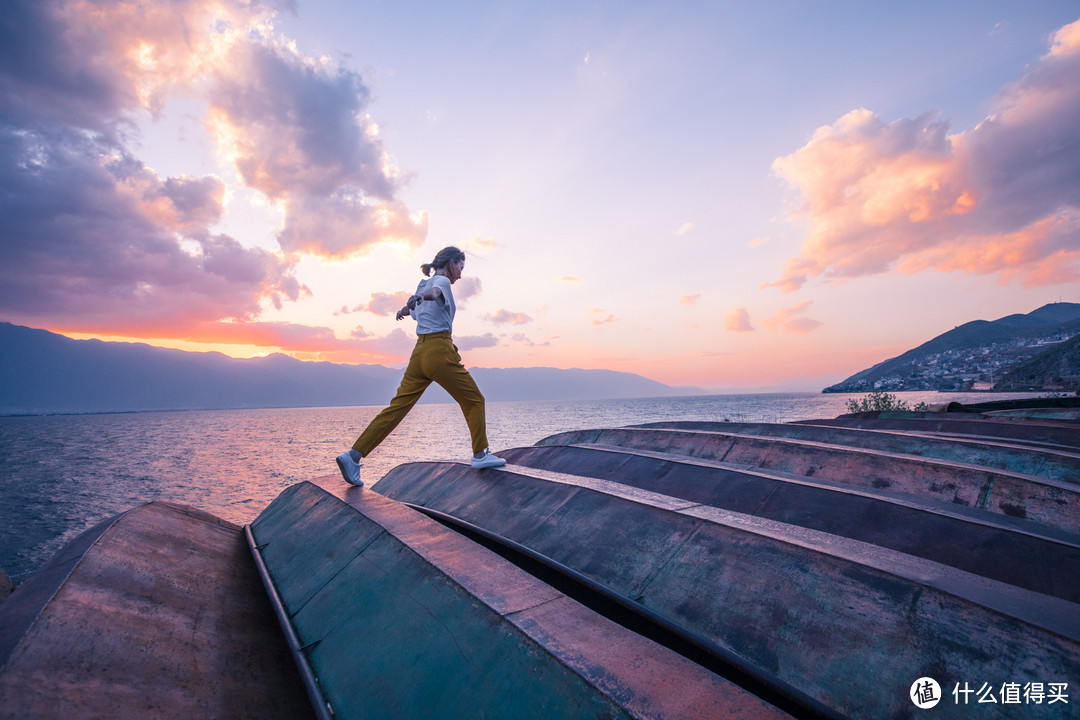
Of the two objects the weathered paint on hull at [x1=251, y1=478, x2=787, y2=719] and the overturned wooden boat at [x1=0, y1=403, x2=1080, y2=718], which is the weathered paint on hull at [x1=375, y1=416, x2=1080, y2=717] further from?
the weathered paint on hull at [x1=251, y1=478, x2=787, y2=719]

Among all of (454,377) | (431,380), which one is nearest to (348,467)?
(431,380)

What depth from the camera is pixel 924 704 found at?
210 centimetres

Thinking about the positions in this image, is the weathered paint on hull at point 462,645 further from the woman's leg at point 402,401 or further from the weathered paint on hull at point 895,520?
the weathered paint on hull at point 895,520

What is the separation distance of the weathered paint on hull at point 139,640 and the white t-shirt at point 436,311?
322 centimetres

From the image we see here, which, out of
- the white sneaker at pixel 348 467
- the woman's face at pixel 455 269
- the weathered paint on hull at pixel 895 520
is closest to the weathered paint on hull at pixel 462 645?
the white sneaker at pixel 348 467

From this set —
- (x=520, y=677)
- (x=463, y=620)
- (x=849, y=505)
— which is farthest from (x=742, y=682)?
(x=849, y=505)

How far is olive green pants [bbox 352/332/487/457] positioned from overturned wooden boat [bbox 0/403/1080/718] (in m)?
0.90

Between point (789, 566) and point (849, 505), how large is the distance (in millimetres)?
2005

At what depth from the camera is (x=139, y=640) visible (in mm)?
2836

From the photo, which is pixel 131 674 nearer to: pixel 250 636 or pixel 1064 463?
pixel 250 636

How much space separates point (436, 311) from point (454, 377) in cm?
83

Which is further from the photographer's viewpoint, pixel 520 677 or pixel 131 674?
pixel 131 674

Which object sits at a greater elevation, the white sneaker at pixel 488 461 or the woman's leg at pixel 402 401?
the woman's leg at pixel 402 401

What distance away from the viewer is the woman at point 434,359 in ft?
17.0
